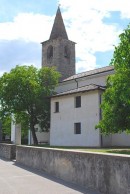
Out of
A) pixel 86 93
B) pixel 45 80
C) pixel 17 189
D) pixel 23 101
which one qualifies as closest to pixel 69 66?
pixel 45 80

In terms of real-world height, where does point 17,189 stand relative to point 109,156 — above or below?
below

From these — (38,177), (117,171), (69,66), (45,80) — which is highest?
(69,66)

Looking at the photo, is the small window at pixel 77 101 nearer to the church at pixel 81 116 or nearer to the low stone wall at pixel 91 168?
the church at pixel 81 116

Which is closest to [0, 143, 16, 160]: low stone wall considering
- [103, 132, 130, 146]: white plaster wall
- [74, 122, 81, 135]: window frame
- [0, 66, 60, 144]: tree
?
[74, 122, 81, 135]: window frame

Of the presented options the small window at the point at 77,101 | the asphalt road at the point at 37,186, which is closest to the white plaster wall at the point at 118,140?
the small window at the point at 77,101

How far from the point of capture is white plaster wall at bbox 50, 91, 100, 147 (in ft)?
103

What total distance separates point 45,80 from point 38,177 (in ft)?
100.0

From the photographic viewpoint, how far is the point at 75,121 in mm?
33469

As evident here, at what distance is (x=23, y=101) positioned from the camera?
126 feet

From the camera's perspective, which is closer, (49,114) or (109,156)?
(109,156)

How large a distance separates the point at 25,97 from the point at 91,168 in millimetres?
29963

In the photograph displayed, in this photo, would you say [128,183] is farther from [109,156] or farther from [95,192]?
[95,192]

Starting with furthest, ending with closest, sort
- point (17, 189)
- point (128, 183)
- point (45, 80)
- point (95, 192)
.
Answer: point (45, 80) → point (17, 189) → point (95, 192) → point (128, 183)

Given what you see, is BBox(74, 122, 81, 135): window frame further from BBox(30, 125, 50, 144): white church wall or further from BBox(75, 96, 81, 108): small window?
BBox(30, 125, 50, 144): white church wall
